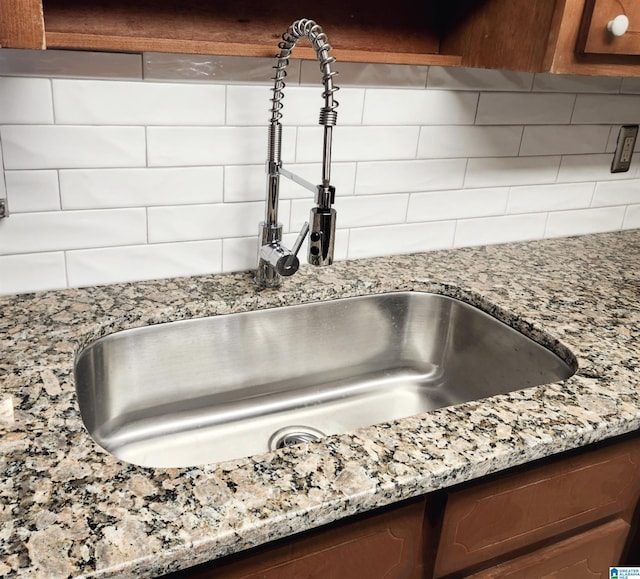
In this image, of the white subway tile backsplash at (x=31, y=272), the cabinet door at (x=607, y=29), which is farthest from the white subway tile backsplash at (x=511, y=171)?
the white subway tile backsplash at (x=31, y=272)

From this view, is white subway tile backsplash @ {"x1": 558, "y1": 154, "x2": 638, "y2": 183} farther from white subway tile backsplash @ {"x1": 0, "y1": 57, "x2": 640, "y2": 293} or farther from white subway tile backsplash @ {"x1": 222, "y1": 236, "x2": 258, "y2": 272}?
white subway tile backsplash @ {"x1": 222, "y1": 236, "x2": 258, "y2": 272}

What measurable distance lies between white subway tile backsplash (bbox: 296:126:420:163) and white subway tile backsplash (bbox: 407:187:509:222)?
116mm

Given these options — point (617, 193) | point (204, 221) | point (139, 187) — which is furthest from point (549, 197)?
point (139, 187)

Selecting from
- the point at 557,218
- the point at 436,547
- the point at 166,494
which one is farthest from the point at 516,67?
the point at 166,494

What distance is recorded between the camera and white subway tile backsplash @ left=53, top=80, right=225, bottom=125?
0.99 m

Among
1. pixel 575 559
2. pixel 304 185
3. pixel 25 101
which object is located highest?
pixel 25 101

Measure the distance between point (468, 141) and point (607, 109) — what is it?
0.41 metres

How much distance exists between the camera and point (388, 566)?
0.77 m

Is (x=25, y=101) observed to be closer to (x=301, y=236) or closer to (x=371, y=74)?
(x=301, y=236)

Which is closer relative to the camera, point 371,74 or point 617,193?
point 371,74

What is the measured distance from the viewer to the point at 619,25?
1021 mm

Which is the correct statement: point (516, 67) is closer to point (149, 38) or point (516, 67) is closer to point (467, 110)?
point (467, 110)

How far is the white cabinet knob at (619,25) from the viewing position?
3.35ft

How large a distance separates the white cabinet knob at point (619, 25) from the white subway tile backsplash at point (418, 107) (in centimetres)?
33
